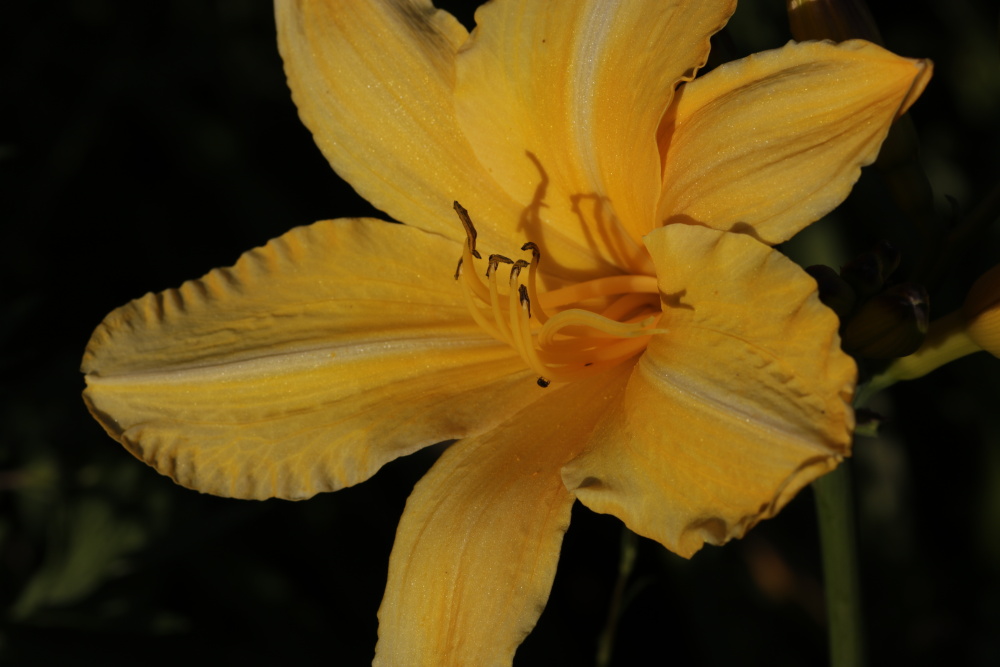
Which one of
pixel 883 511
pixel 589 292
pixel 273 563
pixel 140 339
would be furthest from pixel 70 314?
pixel 883 511

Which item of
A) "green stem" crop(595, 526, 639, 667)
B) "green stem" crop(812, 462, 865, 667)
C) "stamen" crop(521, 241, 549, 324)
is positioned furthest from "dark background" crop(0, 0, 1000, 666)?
"stamen" crop(521, 241, 549, 324)

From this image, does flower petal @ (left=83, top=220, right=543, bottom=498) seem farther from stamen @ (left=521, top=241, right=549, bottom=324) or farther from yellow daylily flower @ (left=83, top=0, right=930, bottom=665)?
stamen @ (left=521, top=241, right=549, bottom=324)

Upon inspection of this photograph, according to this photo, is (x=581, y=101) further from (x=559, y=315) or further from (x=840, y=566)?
(x=840, y=566)

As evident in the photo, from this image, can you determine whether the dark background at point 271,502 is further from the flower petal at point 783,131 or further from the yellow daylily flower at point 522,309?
the flower petal at point 783,131

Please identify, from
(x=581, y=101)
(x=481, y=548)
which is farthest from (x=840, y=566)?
(x=581, y=101)

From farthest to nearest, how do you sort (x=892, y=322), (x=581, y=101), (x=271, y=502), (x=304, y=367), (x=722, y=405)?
(x=271, y=502) → (x=304, y=367) → (x=581, y=101) → (x=892, y=322) → (x=722, y=405)

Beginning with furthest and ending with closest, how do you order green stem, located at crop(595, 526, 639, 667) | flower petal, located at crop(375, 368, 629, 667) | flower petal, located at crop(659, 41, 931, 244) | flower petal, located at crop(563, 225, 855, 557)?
green stem, located at crop(595, 526, 639, 667), flower petal, located at crop(375, 368, 629, 667), flower petal, located at crop(659, 41, 931, 244), flower petal, located at crop(563, 225, 855, 557)
